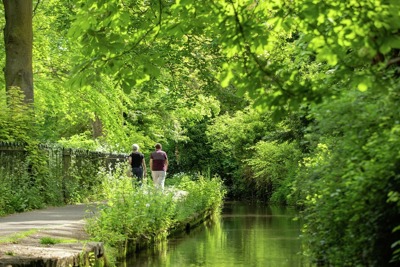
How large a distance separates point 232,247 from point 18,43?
28.8 feet

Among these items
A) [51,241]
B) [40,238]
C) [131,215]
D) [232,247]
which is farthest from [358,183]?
[232,247]

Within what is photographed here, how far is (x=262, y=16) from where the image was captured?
11430 mm

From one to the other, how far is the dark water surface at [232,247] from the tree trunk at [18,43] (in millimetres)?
6558

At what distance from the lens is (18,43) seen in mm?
22797

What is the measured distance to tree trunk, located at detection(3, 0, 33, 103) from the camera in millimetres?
22688

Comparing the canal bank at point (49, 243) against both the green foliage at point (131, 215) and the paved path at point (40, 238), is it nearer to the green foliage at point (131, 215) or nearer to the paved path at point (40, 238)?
the paved path at point (40, 238)

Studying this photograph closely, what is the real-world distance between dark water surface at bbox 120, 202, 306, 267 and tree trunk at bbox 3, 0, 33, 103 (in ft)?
21.5

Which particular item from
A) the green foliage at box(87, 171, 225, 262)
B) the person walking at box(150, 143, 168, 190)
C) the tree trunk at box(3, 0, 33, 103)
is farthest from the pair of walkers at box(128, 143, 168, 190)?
the tree trunk at box(3, 0, 33, 103)

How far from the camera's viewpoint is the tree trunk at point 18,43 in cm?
2269

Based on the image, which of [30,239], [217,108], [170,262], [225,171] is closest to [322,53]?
[30,239]

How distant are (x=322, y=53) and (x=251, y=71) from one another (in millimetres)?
982

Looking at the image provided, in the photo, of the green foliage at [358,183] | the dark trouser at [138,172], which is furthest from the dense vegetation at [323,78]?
the dark trouser at [138,172]

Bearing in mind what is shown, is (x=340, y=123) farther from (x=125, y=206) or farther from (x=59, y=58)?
Answer: (x=59, y=58)

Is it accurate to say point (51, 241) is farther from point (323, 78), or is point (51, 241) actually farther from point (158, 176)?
point (158, 176)
